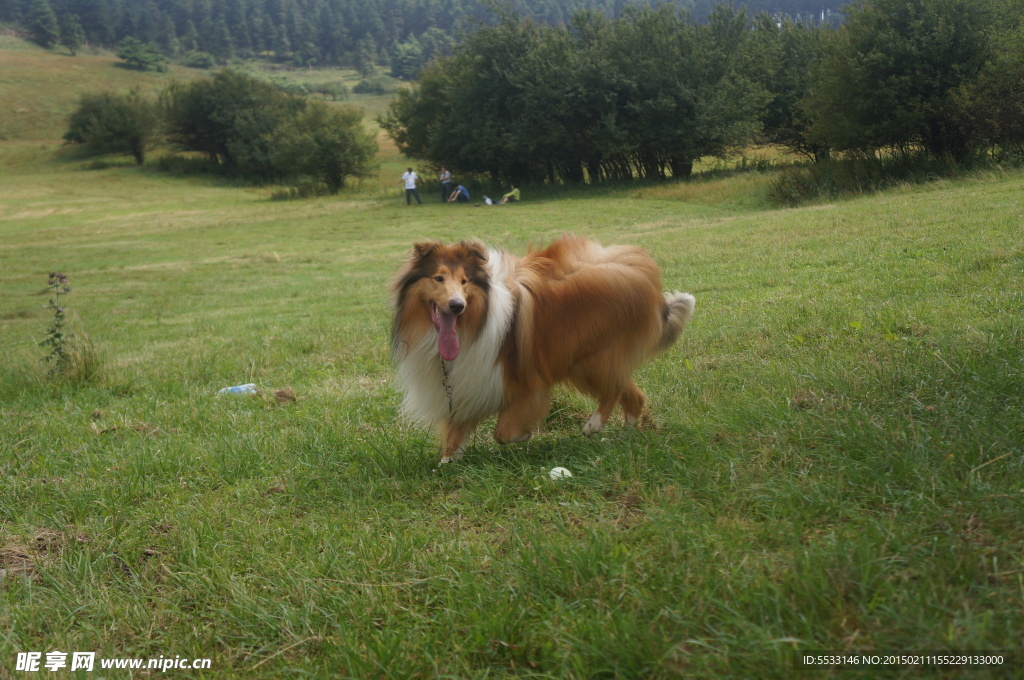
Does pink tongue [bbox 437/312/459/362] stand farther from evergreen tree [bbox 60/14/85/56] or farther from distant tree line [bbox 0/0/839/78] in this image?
evergreen tree [bbox 60/14/85/56]

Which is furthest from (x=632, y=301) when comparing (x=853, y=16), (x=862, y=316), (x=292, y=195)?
(x=292, y=195)

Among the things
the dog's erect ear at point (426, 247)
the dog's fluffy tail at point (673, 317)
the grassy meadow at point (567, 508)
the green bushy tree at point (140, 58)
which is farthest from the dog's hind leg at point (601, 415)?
the green bushy tree at point (140, 58)

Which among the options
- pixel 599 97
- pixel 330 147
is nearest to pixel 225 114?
pixel 330 147

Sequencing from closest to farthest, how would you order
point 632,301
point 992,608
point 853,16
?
point 992,608
point 632,301
point 853,16

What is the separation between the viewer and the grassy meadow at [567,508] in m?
2.48

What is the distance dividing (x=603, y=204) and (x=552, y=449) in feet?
89.0

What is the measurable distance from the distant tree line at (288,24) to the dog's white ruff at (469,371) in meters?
139

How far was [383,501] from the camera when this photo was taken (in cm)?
418

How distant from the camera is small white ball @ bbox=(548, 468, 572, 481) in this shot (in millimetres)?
4102

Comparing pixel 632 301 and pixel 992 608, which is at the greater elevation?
pixel 632 301

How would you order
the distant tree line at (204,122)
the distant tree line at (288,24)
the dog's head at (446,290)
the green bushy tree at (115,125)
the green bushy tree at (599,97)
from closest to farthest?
the dog's head at (446,290) → the green bushy tree at (599,97) → the distant tree line at (204,122) → the green bushy tree at (115,125) → the distant tree line at (288,24)

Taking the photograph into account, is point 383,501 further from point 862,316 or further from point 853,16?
point 853,16

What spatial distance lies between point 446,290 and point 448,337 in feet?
0.98

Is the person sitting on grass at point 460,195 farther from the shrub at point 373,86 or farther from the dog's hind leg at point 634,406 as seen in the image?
the shrub at point 373,86
